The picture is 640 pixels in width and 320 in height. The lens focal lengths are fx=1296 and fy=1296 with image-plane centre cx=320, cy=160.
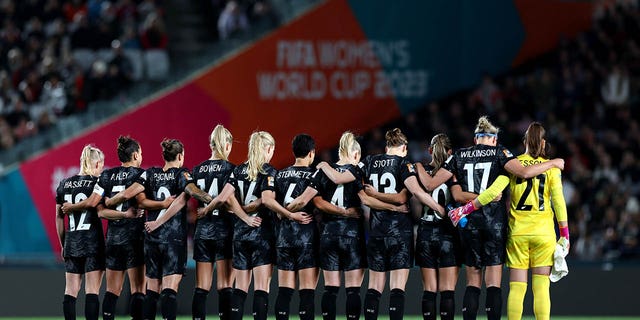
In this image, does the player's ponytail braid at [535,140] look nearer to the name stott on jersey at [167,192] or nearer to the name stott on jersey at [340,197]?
the name stott on jersey at [340,197]

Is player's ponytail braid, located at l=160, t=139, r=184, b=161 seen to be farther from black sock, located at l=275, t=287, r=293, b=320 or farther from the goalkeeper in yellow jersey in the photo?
the goalkeeper in yellow jersey

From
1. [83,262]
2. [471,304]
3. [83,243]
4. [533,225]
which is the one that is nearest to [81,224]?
[83,243]

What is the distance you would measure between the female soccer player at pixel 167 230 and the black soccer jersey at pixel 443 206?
2272 millimetres

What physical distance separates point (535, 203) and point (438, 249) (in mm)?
1095

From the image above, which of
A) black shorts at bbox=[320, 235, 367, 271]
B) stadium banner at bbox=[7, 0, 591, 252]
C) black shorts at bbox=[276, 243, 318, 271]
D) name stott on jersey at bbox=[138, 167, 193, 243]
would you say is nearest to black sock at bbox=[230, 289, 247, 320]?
black shorts at bbox=[276, 243, 318, 271]

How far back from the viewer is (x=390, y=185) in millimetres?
13258

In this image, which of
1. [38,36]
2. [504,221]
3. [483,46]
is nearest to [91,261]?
[504,221]

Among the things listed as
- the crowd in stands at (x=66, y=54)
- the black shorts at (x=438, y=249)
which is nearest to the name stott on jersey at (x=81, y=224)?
the black shorts at (x=438, y=249)

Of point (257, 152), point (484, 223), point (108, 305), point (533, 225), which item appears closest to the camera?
point (533, 225)

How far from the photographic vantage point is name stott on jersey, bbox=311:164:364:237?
13281 mm

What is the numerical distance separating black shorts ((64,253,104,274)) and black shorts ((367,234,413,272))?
291cm

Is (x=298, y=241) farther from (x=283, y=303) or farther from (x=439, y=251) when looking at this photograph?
(x=439, y=251)

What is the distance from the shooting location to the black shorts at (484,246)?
13086mm

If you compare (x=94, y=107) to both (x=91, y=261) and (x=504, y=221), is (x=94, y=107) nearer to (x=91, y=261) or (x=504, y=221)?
(x=91, y=261)
